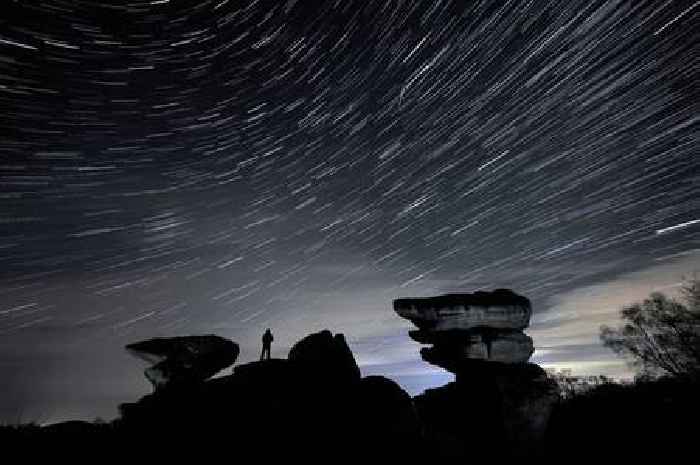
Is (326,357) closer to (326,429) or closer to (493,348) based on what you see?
(326,429)

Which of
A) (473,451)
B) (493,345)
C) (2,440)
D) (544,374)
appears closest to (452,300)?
(493,345)

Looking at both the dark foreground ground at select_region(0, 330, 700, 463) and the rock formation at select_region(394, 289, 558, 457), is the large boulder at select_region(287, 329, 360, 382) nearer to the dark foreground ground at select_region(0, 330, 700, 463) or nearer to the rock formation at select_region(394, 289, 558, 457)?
the dark foreground ground at select_region(0, 330, 700, 463)

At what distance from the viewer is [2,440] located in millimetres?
22484

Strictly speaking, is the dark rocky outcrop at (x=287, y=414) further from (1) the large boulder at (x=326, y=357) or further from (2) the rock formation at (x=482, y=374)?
(2) the rock formation at (x=482, y=374)

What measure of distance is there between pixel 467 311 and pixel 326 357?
9799 mm

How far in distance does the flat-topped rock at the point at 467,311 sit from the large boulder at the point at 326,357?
589cm

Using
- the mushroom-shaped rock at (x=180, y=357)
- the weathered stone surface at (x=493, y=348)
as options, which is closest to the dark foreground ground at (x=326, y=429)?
the weathered stone surface at (x=493, y=348)

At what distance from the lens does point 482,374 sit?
87.7 ft

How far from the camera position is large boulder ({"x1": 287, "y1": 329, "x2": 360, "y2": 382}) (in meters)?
22.8

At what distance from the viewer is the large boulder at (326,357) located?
22828 mm

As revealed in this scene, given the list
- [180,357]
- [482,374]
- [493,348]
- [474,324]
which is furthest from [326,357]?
[493,348]

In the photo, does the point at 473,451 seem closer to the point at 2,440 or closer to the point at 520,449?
the point at 520,449

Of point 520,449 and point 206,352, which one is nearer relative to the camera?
point 520,449

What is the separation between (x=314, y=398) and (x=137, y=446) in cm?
805
